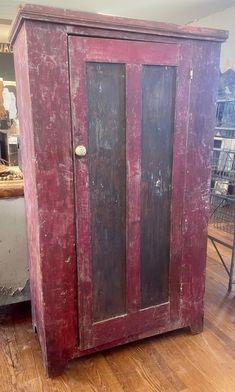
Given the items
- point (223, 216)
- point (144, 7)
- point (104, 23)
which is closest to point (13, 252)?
point (104, 23)

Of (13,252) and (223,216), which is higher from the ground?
(13,252)

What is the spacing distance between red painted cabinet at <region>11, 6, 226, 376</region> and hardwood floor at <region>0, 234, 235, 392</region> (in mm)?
91

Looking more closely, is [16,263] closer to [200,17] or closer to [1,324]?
[1,324]

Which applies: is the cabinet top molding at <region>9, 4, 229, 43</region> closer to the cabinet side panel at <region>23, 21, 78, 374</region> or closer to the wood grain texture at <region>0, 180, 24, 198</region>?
the cabinet side panel at <region>23, 21, 78, 374</region>

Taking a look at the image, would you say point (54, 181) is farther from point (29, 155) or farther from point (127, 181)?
point (127, 181)

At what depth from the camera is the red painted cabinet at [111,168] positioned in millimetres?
1202

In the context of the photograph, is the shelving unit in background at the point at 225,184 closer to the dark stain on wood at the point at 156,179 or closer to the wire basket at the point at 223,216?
the wire basket at the point at 223,216

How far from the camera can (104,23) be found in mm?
1191

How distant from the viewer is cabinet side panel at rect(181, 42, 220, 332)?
1421mm

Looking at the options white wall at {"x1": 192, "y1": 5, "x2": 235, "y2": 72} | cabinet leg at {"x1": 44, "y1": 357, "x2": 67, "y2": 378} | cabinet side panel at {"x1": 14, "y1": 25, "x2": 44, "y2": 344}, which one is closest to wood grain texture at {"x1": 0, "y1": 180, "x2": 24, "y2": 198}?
cabinet side panel at {"x1": 14, "y1": 25, "x2": 44, "y2": 344}

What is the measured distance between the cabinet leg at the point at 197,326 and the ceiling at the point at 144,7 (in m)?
4.16

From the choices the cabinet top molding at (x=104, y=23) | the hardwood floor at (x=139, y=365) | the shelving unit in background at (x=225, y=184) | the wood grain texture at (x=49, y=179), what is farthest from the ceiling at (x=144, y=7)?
the hardwood floor at (x=139, y=365)

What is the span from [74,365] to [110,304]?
13.6 inches

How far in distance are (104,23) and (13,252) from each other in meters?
1.30
